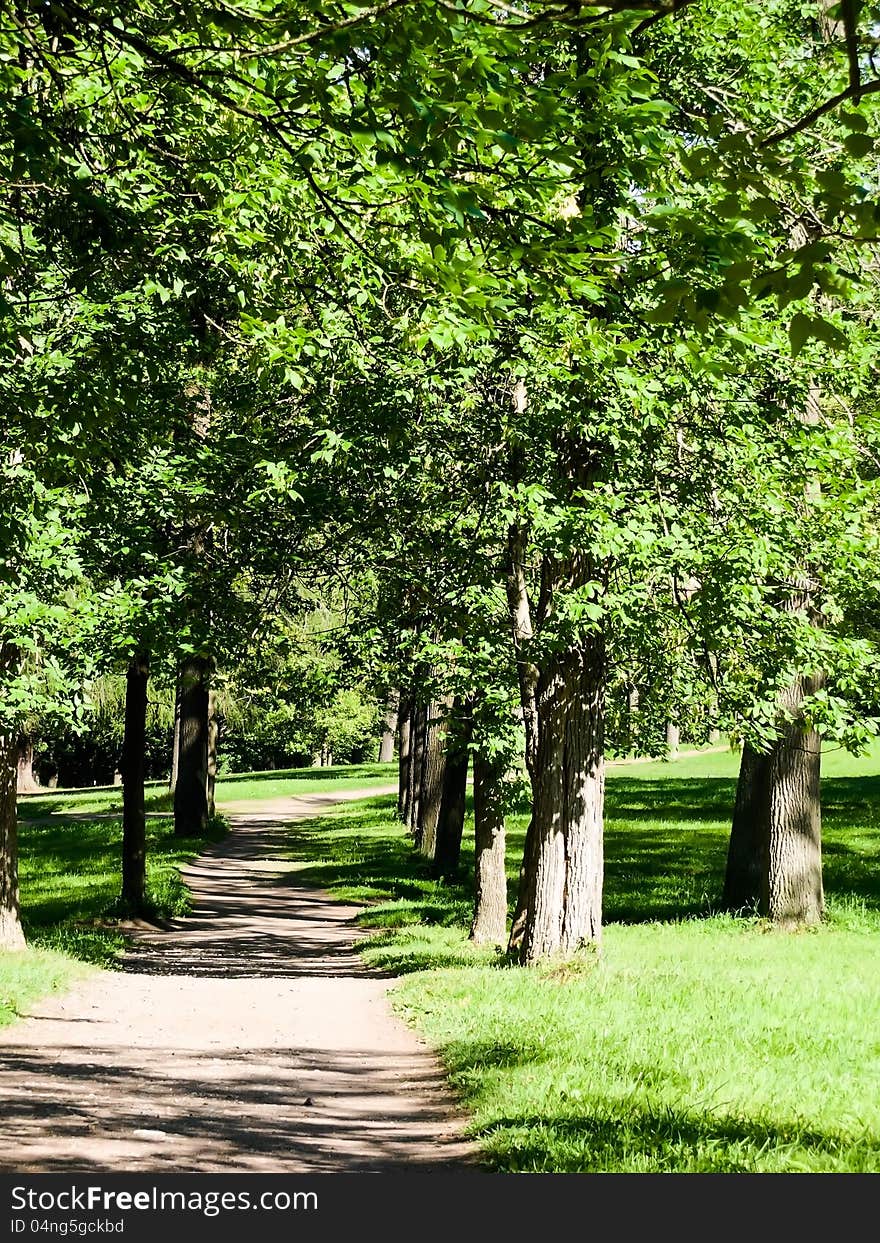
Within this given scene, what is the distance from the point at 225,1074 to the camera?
26.6 feet

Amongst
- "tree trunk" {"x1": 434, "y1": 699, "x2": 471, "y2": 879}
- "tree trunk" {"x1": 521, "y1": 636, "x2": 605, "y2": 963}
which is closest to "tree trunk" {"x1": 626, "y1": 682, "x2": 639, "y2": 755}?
"tree trunk" {"x1": 521, "y1": 636, "x2": 605, "y2": 963}

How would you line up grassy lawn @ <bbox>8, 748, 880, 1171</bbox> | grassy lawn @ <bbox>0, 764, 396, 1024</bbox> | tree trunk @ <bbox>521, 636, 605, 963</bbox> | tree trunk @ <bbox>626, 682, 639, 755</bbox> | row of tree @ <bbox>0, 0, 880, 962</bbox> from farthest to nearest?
tree trunk @ <bbox>626, 682, 639, 755</bbox> < grassy lawn @ <bbox>0, 764, 396, 1024</bbox> < tree trunk @ <bbox>521, 636, 605, 963</bbox> < grassy lawn @ <bbox>8, 748, 880, 1171</bbox> < row of tree @ <bbox>0, 0, 880, 962</bbox>

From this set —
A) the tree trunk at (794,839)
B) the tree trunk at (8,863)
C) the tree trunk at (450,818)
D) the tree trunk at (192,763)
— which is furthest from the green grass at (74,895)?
the tree trunk at (794,839)

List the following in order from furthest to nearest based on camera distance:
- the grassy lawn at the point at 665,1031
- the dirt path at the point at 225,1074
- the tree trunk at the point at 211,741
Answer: the tree trunk at the point at 211,741
the dirt path at the point at 225,1074
the grassy lawn at the point at 665,1031

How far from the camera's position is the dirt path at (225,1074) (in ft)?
19.9

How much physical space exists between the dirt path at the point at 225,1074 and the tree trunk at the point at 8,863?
1317 mm

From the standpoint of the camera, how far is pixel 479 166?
18.5 ft

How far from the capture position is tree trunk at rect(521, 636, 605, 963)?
11.3 meters

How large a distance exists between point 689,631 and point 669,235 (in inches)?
201

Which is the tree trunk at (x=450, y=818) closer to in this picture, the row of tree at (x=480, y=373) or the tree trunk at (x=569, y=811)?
the row of tree at (x=480, y=373)

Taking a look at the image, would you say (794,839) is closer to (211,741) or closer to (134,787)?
(134,787)

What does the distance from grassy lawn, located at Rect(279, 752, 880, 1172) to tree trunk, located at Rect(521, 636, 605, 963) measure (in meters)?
0.45

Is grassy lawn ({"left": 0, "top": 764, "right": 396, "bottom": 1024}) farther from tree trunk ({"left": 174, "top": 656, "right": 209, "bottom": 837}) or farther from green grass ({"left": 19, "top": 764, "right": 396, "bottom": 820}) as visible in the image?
tree trunk ({"left": 174, "top": 656, "right": 209, "bottom": 837})

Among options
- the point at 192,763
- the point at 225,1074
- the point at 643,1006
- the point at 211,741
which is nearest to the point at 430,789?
the point at 192,763
